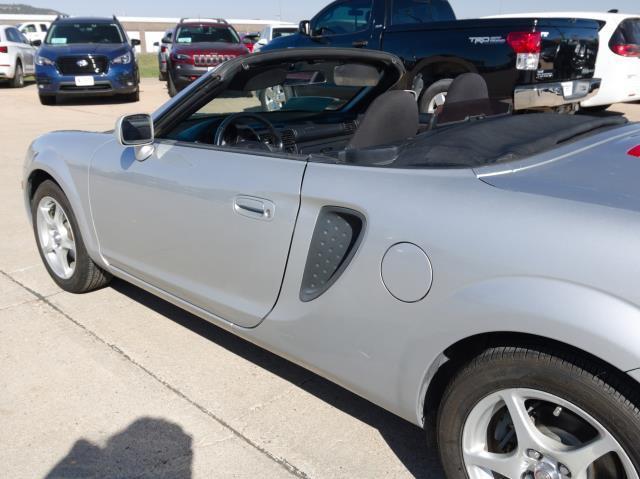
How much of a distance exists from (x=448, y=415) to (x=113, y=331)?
2140mm

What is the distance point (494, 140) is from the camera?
2.35m

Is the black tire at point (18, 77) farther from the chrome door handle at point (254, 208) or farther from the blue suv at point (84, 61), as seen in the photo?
the chrome door handle at point (254, 208)

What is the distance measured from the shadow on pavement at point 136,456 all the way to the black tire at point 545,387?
103 cm

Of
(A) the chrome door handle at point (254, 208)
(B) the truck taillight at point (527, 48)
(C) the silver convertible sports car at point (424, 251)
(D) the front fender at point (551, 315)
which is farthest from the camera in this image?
(B) the truck taillight at point (527, 48)

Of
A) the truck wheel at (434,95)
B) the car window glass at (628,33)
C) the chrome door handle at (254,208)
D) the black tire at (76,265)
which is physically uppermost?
the car window glass at (628,33)

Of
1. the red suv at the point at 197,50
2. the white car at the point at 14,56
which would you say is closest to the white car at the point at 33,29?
the white car at the point at 14,56

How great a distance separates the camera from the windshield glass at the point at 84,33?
1328 centimetres

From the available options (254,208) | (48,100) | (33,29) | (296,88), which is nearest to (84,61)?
(48,100)

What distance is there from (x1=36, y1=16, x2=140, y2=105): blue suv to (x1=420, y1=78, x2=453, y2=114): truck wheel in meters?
7.58

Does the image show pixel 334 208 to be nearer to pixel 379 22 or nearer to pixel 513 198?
pixel 513 198

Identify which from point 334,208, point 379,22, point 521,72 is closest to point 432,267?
point 334,208

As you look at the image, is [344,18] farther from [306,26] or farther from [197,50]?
[197,50]

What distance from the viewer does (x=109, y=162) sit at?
10.7 ft

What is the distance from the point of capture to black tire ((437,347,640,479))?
163cm
